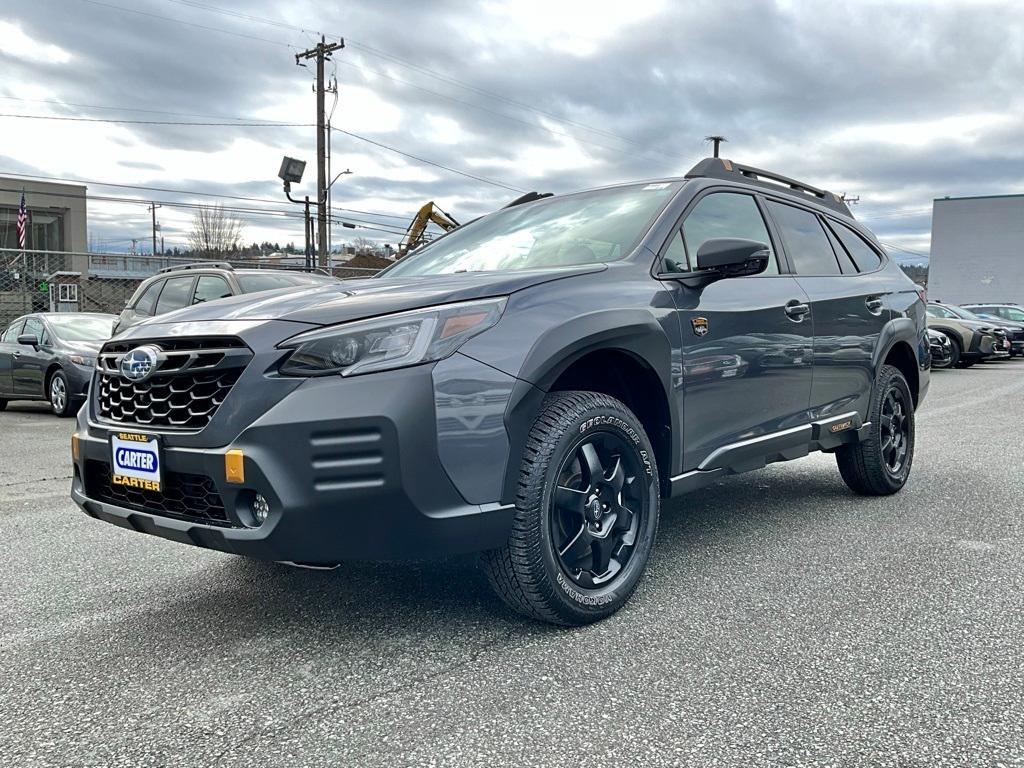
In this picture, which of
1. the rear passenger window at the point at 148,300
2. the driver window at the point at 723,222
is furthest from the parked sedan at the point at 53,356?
the driver window at the point at 723,222

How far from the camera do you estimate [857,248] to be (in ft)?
16.9

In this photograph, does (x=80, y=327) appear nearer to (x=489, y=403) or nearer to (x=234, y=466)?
(x=234, y=466)

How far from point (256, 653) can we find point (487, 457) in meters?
0.99

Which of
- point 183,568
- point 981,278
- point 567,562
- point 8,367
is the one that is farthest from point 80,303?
point 981,278

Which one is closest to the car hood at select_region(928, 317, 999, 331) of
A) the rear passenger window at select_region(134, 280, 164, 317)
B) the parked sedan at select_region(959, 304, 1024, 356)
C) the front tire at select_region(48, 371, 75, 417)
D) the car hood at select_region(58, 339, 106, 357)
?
the parked sedan at select_region(959, 304, 1024, 356)

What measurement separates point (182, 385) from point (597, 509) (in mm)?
1435

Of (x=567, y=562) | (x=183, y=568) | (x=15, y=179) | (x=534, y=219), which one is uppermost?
(x=15, y=179)

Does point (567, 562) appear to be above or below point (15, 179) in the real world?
below

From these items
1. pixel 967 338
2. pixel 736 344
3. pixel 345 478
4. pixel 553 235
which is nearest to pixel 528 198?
pixel 553 235

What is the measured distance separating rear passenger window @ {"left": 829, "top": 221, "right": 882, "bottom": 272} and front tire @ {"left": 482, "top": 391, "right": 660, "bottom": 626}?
261cm

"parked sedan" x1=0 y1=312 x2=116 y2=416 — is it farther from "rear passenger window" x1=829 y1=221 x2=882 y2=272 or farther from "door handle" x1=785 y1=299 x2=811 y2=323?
"door handle" x1=785 y1=299 x2=811 y2=323

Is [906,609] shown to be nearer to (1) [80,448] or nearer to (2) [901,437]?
(2) [901,437]

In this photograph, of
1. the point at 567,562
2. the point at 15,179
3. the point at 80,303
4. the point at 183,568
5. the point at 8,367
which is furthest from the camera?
the point at 15,179

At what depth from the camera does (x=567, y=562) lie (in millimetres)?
2887
